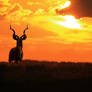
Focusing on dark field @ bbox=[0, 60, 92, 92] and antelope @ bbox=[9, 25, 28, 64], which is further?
antelope @ bbox=[9, 25, 28, 64]

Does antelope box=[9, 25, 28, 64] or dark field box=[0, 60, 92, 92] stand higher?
antelope box=[9, 25, 28, 64]

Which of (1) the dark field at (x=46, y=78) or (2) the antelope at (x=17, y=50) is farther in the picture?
(2) the antelope at (x=17, y=50)

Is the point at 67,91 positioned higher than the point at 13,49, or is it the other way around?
the point at 13,49

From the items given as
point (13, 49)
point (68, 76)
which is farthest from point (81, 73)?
point (13, 49)

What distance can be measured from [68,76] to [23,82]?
3138 mm

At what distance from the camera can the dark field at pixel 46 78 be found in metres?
18.4

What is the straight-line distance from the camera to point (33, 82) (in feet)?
62.5

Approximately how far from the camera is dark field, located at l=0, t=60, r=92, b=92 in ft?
60.3

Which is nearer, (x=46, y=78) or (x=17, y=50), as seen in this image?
(x=46, y=78)

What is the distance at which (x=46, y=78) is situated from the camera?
20172 mm

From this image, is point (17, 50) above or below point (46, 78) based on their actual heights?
above

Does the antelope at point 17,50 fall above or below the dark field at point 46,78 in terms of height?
above

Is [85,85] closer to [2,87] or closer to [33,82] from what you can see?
[33,82]

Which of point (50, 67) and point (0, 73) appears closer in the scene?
point (0, 73)
